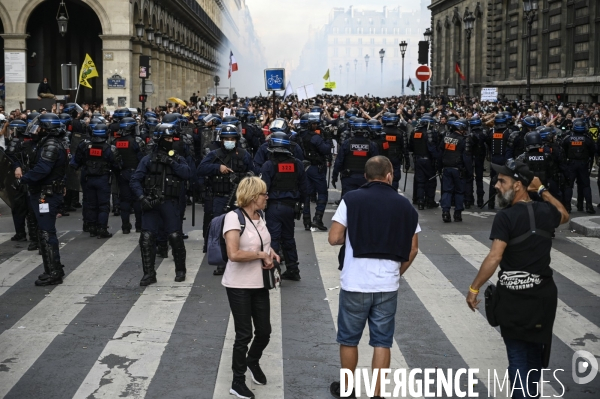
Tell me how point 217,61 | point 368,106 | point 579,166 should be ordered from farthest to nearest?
point 217,61, point 368,106, point 579,166

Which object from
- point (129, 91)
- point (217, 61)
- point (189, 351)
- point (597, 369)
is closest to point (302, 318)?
point (189, 351)

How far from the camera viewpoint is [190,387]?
6.55m

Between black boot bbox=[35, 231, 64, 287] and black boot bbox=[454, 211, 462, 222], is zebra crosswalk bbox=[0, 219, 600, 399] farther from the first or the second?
black boot bbox=[454, 211, 462, 222]

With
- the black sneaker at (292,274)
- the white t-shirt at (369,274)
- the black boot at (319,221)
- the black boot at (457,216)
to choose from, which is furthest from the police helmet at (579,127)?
the white t-shirt at (369,274)

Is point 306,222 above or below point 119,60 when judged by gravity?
below

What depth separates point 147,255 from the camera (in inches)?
402

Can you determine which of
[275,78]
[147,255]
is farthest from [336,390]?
[275,78]

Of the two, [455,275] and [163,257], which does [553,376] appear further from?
[163,257]

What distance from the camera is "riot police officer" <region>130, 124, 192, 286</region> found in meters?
10.2

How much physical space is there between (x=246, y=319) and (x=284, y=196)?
13.2ft

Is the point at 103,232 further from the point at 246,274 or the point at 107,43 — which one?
the point at 107,43

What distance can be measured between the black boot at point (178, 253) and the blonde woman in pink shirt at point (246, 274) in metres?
4.03

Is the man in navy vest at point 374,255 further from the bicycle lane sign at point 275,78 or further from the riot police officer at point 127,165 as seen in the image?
the bicycle lane sign at point 275,78

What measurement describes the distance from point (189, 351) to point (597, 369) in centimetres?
340
